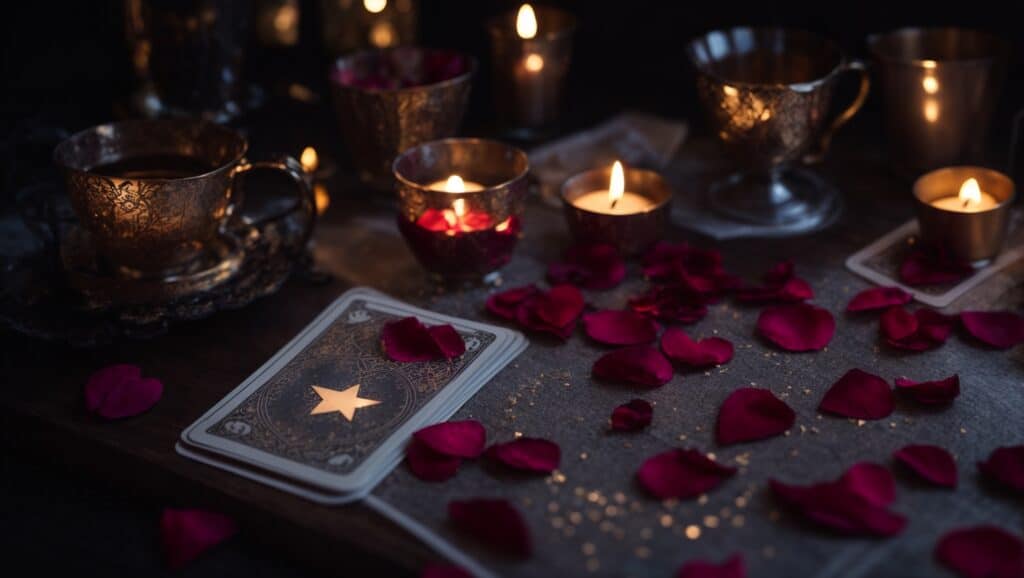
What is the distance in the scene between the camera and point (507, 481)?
0.79 metres

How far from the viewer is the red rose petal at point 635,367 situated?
898mm

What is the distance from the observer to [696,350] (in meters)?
0.93

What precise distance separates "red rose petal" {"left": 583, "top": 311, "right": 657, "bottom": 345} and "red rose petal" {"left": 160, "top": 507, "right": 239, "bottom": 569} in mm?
370

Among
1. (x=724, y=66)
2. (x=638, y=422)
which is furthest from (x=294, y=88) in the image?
(x=638, y=422)

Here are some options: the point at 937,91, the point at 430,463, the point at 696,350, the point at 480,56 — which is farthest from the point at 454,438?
the point at 480,56

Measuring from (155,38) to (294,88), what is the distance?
26 cm

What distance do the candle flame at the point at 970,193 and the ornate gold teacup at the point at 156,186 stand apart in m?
0.67

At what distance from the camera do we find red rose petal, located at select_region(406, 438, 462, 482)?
796 millimetres

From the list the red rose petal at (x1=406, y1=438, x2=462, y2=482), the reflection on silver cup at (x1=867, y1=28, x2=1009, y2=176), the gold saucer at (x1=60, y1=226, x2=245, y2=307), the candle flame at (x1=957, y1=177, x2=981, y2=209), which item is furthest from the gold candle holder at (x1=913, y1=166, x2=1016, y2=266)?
the gold saucer at (x1=60, y1=226, x2=245, y2=307)

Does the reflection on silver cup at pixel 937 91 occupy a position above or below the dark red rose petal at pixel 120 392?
above

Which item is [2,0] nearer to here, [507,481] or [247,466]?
[247,466]

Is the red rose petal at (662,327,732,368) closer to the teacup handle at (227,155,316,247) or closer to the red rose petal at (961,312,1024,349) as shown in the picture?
the red rose petal at (961,312,1024,349)

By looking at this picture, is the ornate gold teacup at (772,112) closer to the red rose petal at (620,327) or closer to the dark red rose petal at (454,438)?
the red rose petal at (620,327)

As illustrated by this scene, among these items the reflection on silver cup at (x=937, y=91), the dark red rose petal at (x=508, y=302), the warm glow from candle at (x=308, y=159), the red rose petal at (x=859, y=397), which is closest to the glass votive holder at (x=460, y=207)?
the dark red rose petal at (x=508, y=302)
